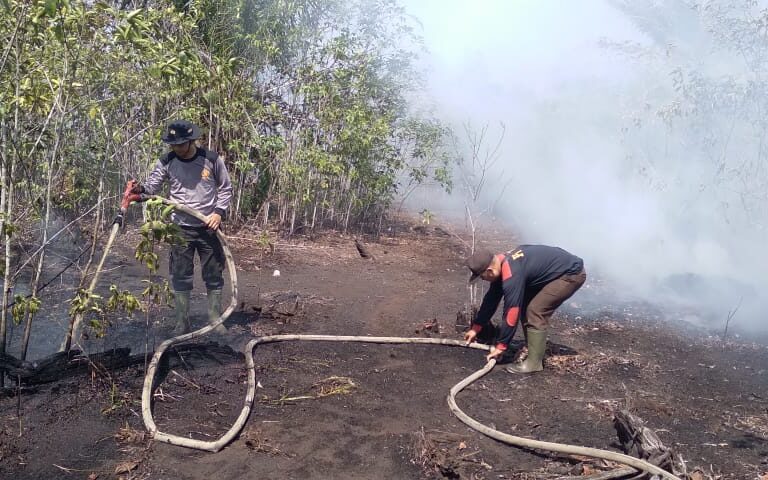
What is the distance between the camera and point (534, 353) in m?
5.80

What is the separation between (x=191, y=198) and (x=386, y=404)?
2.54m

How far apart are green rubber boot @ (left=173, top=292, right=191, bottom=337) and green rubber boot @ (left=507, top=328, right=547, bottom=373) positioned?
3012 mm

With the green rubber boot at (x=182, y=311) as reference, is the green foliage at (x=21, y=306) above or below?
above

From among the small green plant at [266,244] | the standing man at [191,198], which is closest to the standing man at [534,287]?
the standing man at [191,198]

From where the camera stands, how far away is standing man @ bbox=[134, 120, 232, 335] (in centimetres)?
572

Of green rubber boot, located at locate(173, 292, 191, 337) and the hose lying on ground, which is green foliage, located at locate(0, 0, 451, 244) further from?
the hose lying on ground

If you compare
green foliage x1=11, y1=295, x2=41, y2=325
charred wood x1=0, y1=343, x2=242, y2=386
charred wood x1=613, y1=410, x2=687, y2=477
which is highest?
green foliage x1=11, y1=295, x2=41, y2=325

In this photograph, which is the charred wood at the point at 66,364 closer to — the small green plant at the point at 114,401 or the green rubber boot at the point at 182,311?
the small green plant at the point at 114,401

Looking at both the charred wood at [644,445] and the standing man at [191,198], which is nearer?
the charred wood at [644,445]

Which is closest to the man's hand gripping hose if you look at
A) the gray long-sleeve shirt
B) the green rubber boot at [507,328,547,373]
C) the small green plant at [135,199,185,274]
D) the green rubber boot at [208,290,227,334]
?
the gray long-sleeve shirt

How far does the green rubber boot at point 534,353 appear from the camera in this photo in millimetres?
5758

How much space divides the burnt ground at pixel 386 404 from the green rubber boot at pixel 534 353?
9cm

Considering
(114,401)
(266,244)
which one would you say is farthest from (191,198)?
(266,244)

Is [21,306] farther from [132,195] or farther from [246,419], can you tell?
[246,419]
